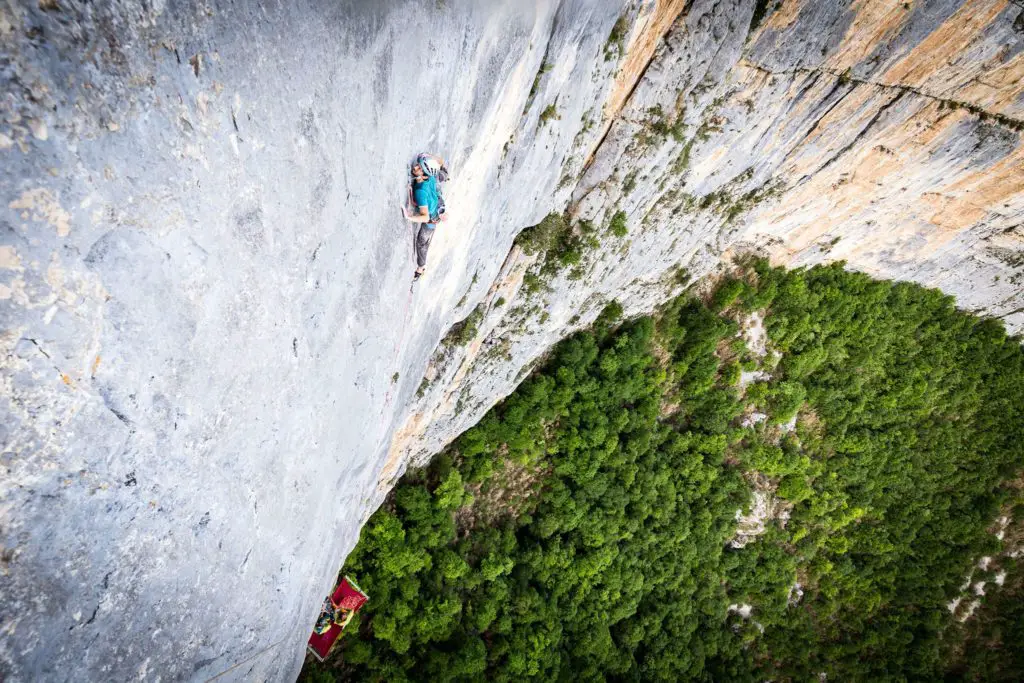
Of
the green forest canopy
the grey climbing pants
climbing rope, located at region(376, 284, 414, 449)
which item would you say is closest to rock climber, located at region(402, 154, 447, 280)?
the grey climbing pants

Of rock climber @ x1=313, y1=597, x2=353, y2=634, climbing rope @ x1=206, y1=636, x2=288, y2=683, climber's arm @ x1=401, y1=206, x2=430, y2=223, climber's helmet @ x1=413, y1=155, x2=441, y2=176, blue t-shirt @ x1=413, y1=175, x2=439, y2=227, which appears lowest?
rock climber @ x1=313, y1=597, x2=353, y2=634

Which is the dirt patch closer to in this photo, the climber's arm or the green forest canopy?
the green forest canopy

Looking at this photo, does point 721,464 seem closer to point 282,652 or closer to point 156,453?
point 282,652

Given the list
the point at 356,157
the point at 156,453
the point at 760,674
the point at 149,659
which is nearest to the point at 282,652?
the point at 149,659

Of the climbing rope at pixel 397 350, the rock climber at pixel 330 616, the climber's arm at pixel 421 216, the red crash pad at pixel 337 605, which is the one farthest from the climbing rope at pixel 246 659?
the red crash pad at pixel 337 605

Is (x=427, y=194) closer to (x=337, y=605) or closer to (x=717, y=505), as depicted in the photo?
(x=337, y=605)

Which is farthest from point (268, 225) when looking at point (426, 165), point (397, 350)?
point (397, 350)
